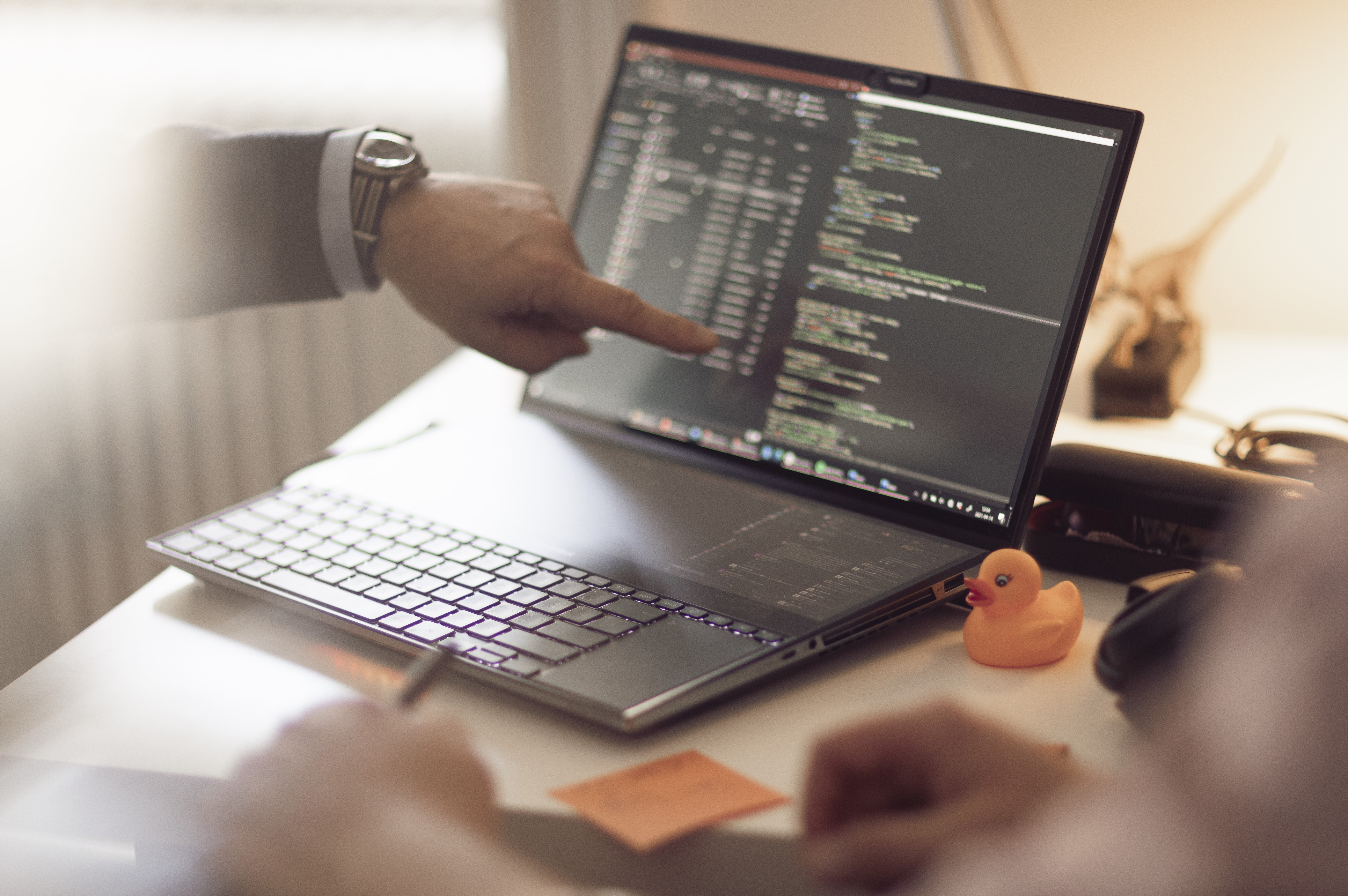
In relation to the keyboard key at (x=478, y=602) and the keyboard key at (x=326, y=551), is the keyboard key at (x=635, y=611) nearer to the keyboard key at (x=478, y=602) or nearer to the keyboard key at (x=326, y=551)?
the keyboard key at (x=478, y=602)

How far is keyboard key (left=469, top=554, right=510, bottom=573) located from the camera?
65 cm

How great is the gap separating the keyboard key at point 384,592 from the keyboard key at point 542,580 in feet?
0.24

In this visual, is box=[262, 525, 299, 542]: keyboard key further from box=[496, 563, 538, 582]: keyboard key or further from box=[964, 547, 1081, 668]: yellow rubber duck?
box=[964, 547, 1081, 668]: yellow rubber duck

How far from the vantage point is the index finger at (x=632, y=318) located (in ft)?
2.68

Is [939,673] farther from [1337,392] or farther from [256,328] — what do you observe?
[256,328]

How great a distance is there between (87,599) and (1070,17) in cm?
156

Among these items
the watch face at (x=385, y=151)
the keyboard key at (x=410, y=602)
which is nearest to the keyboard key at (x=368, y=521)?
the keyboard key at (x=410, y=602)

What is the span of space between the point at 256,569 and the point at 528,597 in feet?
0.58

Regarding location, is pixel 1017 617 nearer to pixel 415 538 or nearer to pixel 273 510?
pixel 415 538

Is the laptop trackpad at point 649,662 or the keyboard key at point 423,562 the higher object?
the laptop trackpad at point 649,662

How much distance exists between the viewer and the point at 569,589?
2.05ft

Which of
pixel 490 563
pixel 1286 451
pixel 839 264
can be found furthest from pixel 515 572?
pixel 1286 451

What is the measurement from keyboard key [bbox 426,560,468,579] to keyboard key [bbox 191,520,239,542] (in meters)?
0.15

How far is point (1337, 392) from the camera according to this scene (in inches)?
40.1
